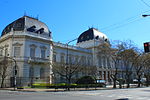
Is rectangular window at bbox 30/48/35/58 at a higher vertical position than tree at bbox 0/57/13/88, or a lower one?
higher

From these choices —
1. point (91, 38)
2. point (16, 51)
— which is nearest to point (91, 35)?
point (91, 38)

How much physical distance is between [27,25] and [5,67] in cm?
1359

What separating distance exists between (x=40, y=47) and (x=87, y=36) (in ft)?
96.9

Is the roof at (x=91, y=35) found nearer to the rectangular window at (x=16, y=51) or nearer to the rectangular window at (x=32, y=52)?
the rectangular window at (x=32, y=52)

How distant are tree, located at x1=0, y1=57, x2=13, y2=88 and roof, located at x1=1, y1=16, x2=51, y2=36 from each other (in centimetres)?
930

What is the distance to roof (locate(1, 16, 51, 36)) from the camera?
4756 centimetres

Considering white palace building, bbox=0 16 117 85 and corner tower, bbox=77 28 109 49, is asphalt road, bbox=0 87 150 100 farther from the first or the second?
corner tower, bbox=77 28 109 49

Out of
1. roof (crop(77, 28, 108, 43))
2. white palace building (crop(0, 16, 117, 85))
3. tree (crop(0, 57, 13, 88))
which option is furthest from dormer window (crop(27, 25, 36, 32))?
roof (crop(77, 28, 108, 43))

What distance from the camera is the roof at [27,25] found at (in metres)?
47.6

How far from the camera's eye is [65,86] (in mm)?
37125

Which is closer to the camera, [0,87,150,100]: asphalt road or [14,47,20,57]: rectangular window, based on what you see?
[0,87,150,100]: asphalt road

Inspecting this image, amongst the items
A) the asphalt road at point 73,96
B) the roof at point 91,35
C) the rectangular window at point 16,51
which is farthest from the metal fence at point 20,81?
the roof at point 91,35

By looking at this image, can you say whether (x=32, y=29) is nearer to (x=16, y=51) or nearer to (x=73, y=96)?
(x=16, y=51)

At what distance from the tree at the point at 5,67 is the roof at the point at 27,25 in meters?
9.30
